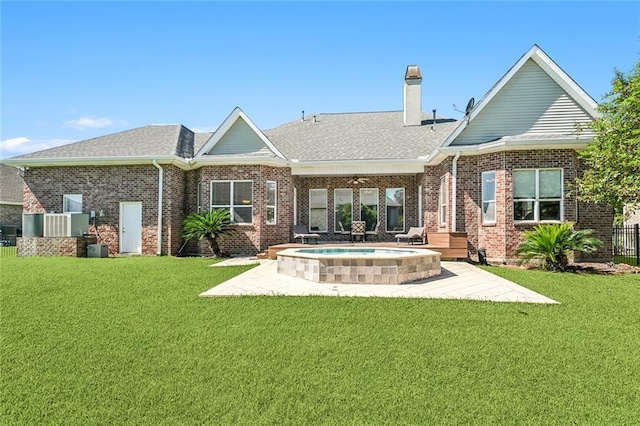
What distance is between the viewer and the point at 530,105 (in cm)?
1437

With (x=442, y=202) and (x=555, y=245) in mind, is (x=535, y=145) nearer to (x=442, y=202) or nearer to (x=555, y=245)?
(x=555, y=245)

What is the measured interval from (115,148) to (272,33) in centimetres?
1029

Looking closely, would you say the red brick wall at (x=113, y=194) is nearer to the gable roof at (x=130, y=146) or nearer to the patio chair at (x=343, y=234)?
the gable roof at (x=130, y=146)

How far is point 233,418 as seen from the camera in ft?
11.6

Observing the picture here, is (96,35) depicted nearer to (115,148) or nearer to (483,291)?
(115,148)

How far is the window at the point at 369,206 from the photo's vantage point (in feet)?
64.1

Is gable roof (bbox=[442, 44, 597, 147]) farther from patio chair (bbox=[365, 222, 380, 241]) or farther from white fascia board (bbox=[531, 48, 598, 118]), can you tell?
patio chair (bbox=[365, 222, 380, 241])

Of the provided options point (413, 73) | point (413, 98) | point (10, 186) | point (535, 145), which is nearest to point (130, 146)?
point (413, 98)

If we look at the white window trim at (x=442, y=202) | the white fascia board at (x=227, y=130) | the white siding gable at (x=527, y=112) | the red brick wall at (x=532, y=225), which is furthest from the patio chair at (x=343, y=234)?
the red brick wall at (x=532, y=225)

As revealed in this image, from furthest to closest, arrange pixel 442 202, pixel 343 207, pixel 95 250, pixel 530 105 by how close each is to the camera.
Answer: pixel 343 207, pixel 442 202, pixel 95 250, pixel 530 105

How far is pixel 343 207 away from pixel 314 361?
15.3 m

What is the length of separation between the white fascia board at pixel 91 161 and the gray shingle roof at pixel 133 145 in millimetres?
296

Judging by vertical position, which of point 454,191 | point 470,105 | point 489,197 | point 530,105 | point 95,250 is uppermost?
point 470,105

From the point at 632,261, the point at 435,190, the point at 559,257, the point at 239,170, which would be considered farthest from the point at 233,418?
the point at 632,261
